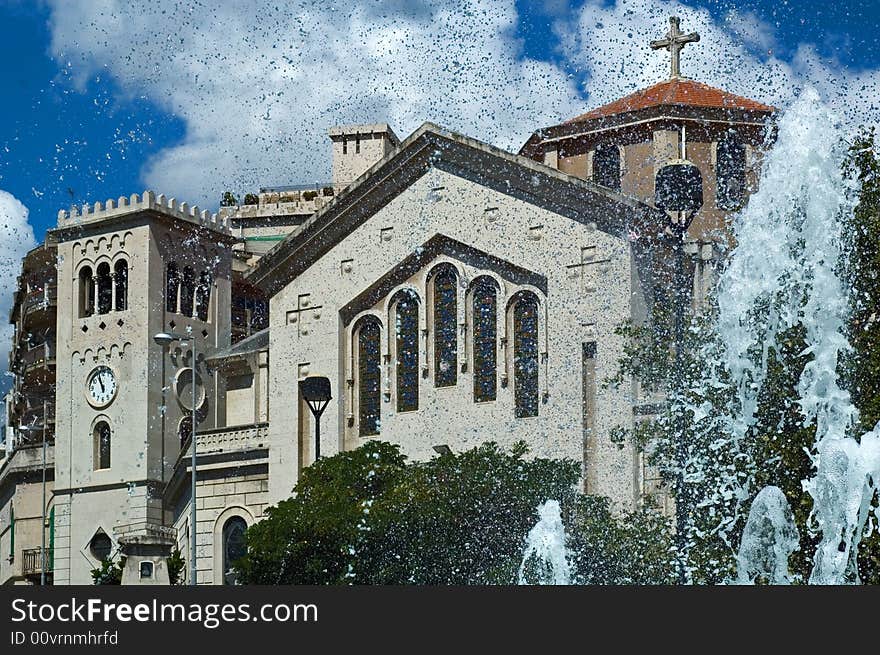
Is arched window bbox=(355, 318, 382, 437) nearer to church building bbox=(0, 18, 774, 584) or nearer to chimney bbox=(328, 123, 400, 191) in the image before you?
church building bbox=(0, 18, 774, 584)

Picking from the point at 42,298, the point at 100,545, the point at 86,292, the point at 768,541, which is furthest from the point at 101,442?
the point at 768,541

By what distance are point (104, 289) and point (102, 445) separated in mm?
4612

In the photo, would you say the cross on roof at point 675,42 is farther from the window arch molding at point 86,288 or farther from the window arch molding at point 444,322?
the window arch molding at point 86,288

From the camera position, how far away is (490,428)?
115ft

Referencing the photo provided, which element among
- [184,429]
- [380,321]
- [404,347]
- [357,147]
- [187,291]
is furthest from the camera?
[357,147]

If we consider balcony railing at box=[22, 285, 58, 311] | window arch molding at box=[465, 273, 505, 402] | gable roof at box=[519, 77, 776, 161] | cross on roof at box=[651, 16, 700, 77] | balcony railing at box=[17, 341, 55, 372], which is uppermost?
cross on roof at box=[651, 16, 700, 77]

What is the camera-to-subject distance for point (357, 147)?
199ft

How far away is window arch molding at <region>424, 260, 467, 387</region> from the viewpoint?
117 feet

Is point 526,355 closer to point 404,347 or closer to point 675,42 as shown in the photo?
point 404,347

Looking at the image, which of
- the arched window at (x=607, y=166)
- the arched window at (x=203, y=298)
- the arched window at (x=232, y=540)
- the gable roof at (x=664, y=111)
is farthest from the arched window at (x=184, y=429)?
the arched window at (x=607, y=166)

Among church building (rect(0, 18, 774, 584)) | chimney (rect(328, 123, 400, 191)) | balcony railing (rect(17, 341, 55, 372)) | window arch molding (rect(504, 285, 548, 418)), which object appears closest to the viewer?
church building (rect(0, 18, 774, 584))

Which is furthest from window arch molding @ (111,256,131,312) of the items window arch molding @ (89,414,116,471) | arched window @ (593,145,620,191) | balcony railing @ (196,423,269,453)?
arched window @ (593,145,620,191)

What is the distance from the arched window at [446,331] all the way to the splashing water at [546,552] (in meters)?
5.78

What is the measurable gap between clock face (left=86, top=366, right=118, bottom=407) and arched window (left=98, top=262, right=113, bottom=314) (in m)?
1.81
